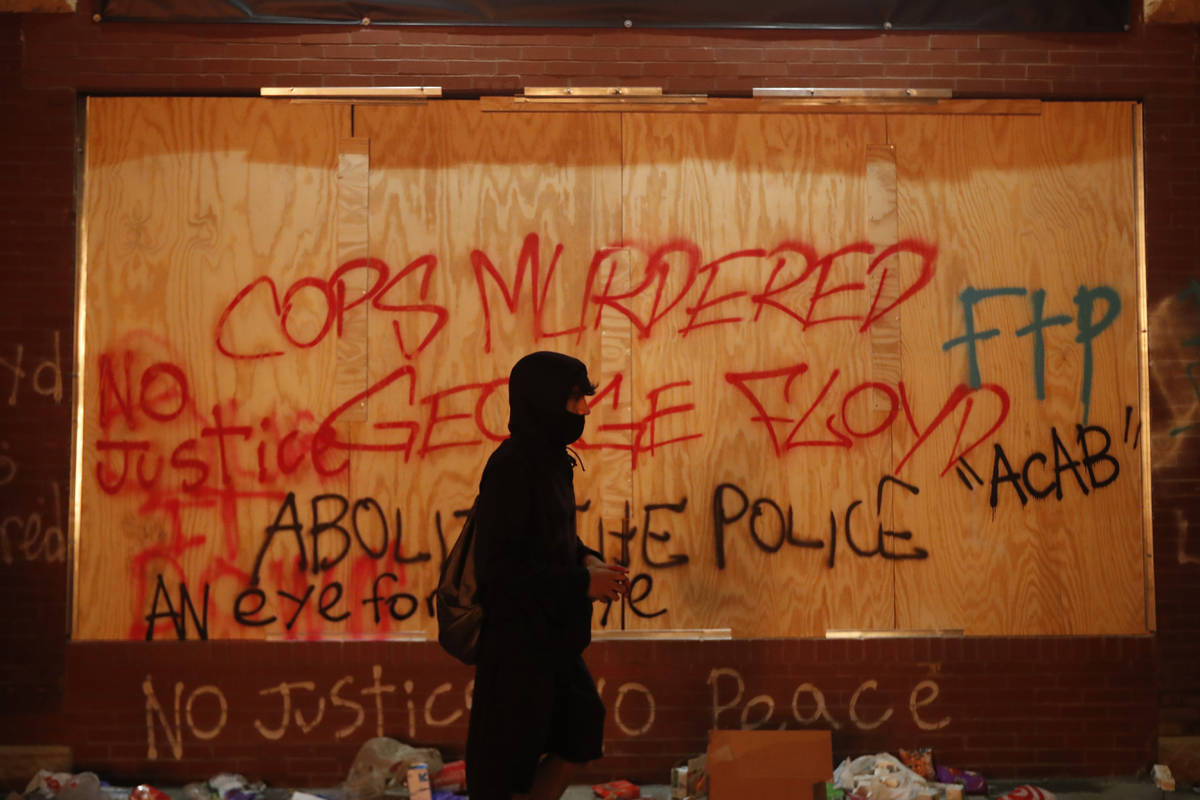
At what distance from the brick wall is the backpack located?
→ 1.98 m

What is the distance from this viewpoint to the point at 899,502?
19.5ft

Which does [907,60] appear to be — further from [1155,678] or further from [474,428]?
[1155,678]

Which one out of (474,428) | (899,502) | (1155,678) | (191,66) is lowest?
(1155,678)

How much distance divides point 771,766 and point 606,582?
1.55m

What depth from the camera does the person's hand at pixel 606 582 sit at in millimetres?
3898

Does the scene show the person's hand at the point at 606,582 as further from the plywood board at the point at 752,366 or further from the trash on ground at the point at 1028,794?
the trash on ground at the point at 1028,794

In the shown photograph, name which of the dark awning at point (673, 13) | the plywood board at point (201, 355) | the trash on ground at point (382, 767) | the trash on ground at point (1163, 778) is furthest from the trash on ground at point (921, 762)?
the dark awning at point (673, 13)

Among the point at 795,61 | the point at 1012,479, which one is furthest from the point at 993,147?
the point at 1012,479

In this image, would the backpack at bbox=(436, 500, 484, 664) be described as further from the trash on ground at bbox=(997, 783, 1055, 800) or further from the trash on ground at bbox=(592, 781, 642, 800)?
the trash on ground at bbox=(997, 783, 1055, 800)

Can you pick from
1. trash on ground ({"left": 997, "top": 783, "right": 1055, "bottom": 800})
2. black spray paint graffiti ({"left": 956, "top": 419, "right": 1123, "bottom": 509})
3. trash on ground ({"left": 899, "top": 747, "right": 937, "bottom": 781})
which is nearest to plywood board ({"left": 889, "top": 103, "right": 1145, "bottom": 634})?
black spray paint graffiti ({"left": 956, "top": 419, "right": 1123, "bottom": 509})

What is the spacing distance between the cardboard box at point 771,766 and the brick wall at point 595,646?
999mm

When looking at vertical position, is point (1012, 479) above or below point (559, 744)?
above

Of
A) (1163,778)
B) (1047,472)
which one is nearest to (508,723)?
(1047,472)

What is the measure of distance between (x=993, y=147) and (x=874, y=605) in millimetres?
2768
